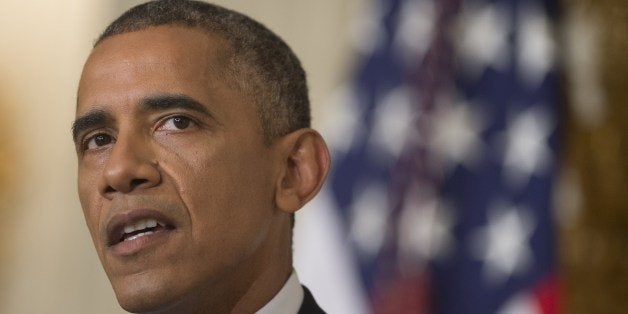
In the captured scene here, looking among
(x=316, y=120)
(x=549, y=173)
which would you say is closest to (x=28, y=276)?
(x=316, y=120)

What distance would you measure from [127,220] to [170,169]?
0.24 ft

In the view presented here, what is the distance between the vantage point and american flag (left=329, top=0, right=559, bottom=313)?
157 centimetres

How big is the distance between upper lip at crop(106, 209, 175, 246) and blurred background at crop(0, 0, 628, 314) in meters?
0.58

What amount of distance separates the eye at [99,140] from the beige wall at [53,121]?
21.7 inches

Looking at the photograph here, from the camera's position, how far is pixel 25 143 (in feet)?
5.38

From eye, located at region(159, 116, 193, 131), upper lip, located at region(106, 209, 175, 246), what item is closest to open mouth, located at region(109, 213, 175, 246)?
upper lip, located at region(106, 209, 175, 246)

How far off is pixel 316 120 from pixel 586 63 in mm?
503

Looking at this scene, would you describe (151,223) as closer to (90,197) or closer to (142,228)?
(142,228)

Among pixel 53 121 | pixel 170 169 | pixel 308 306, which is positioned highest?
pixel 170 169

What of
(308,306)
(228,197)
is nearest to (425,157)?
(308,306)

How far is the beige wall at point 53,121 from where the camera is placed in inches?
62.8

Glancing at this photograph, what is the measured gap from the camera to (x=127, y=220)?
97cm

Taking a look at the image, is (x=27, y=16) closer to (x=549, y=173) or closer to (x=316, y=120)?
(x=316, y=120)

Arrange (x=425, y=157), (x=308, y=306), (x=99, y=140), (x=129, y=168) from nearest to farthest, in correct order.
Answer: (x=129, y=168) < (x=99, y=140) < (x=308, y=306) < (x=425, y=157)
